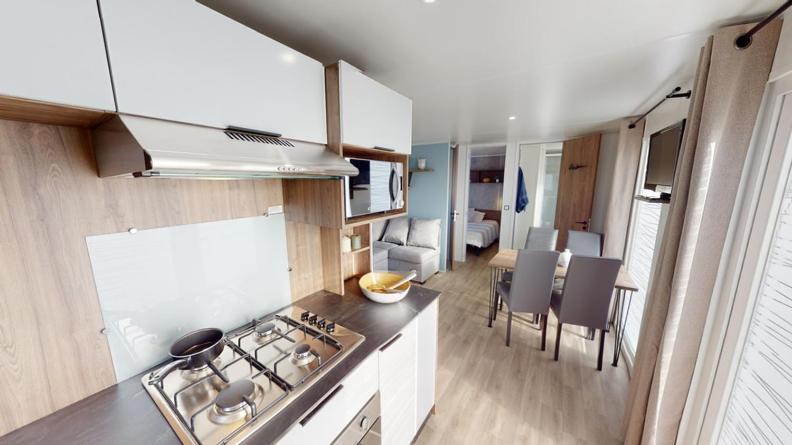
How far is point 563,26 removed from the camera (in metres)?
1.11

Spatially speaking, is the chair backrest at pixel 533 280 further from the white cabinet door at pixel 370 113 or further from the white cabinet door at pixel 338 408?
the white cabinet door at pixel 338 408

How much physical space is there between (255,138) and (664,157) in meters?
2.45

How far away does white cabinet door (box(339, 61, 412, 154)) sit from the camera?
122 cm

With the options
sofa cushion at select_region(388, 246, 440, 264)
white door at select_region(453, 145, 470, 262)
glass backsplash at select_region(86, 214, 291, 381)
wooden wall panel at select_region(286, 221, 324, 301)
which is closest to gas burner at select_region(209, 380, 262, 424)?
glass backsplash at select_region(86, 214, 291, 381)

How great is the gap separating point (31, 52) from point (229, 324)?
1.15 m

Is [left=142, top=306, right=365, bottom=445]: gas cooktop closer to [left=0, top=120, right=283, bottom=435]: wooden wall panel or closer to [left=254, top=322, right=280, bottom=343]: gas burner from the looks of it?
[left=254, top=322, right=280, bottom=343]: gas burner

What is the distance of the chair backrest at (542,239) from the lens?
3264 millimetres

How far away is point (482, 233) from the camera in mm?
5402

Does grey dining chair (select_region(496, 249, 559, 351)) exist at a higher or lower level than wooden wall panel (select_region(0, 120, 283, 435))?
lower

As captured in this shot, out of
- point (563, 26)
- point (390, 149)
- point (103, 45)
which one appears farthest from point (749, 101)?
point (103, 45)

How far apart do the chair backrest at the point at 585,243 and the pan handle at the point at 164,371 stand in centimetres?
358

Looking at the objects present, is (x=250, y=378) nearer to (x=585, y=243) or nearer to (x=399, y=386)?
(x=399, y=386)

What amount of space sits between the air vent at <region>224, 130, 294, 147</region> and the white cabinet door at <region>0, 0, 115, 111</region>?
0.29m

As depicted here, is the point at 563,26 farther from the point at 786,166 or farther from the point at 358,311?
the point at 358,311
